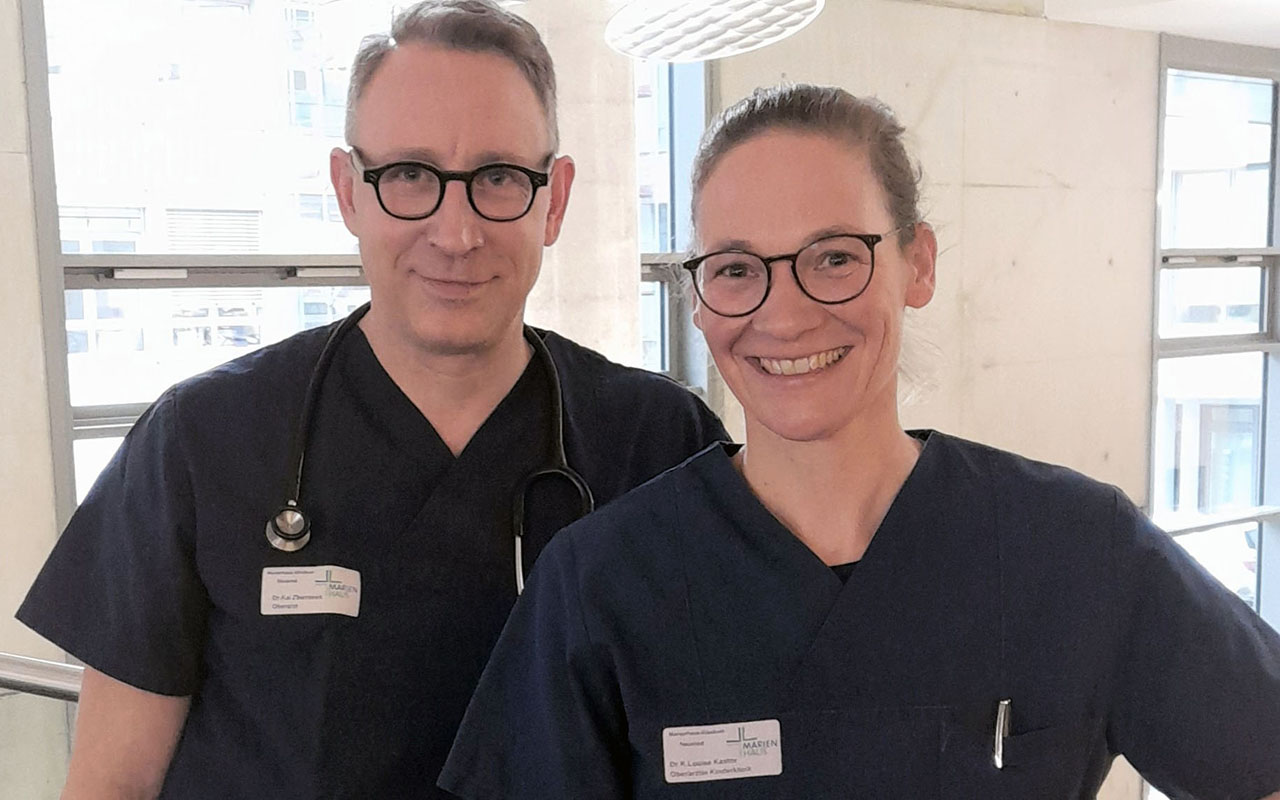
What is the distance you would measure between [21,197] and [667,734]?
6.74ft

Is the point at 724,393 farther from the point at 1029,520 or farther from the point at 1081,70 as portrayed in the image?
the point at 1029,520

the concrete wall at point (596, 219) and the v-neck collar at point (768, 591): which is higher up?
the concrete wall at point (596, 219)

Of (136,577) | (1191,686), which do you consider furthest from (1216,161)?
(136,577)

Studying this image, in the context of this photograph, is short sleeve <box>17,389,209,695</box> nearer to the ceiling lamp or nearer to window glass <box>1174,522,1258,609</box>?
the ceiling lamp

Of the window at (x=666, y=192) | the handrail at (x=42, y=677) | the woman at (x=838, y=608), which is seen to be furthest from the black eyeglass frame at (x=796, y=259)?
the window at (x=666, y=192)

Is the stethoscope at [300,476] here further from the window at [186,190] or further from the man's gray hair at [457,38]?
the window at [186,190]

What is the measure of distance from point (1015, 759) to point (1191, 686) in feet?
0.53

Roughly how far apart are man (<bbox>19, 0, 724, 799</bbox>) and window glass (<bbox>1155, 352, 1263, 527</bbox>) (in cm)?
420

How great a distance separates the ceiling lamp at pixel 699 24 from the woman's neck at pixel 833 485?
59 cm

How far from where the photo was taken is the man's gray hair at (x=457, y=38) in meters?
1.15

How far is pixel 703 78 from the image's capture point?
3.29m

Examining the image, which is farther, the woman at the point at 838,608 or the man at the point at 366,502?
the man at the point at 366,502

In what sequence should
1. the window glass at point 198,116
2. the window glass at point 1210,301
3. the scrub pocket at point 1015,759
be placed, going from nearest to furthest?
the scrub pocket at point 1015,759 → the window glass at point 198,116 → the window glass at point 1210,301

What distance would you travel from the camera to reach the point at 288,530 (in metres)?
1.15
